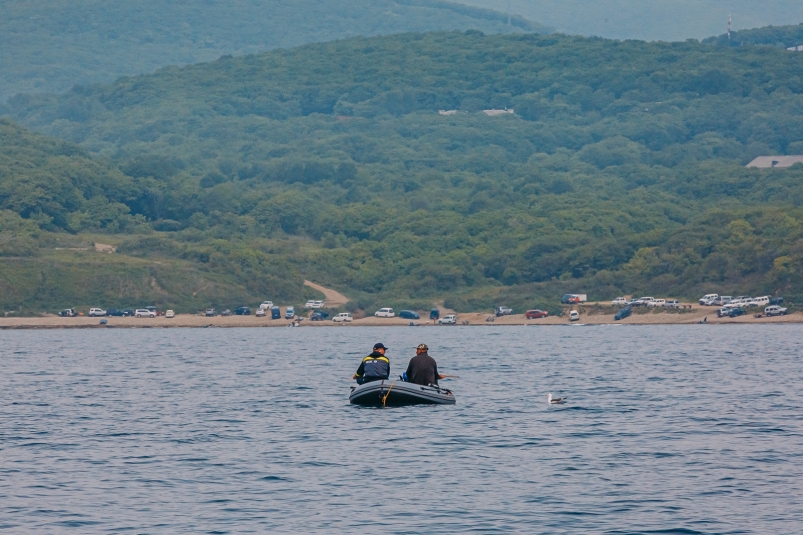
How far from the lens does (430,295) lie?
174m

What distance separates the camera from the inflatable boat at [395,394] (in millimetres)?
Answer: 48719

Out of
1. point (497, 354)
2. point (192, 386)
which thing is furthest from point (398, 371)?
point (497, 354)

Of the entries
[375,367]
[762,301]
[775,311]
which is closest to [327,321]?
[762,301]

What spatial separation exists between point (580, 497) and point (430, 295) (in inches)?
5581

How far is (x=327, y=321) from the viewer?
525 ft

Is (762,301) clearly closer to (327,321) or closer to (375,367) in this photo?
(327,321)

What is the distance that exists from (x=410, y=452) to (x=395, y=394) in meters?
9.39

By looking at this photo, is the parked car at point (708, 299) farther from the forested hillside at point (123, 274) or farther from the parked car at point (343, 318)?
the forested hillside at point (123, 274)

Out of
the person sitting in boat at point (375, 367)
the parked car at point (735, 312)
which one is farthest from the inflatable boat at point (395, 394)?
the parked car at point (735, 312)

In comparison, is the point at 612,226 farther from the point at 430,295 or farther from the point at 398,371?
the point at 398,371

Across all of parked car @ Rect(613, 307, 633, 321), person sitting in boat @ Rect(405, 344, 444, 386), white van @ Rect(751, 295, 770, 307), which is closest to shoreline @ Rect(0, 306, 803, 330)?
parked car @ Rect(613, 307, 633, 321)

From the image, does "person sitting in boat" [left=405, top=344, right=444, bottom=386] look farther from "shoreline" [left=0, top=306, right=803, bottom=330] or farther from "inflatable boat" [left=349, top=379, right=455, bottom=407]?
"shoreline" [left=0, top=306, right=803, bottom=330]

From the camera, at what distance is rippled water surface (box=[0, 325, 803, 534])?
30578mm

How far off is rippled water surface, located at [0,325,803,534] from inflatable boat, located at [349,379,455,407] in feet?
1.53
